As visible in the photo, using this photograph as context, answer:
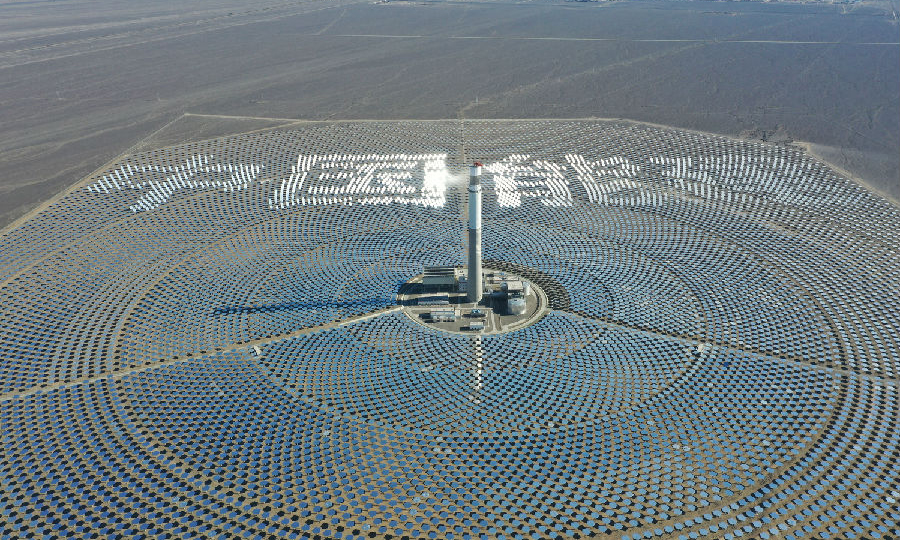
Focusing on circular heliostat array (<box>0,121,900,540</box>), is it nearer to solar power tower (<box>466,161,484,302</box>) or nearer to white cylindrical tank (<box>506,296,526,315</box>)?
white cylindrical tank (<box>506,296,526,315</box>)

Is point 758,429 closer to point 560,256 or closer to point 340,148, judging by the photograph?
point 560,256

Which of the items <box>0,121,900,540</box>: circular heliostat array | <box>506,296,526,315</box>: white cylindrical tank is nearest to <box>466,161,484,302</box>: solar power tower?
<box>506,296,526,315</box>: white cylindrical tank

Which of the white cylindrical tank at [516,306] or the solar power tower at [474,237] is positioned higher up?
the solar power tower at [474,237]

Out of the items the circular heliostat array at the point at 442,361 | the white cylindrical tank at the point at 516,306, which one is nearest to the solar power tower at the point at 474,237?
the white cylindrical tank at the point at 516,306

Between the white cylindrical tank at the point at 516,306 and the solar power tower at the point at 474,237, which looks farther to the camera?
the white cylindrical tank at the point at 516,306

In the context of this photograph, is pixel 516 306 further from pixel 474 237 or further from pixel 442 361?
pixel 442 361

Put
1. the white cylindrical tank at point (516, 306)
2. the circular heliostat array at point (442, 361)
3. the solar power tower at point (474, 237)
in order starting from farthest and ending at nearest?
the white cylindrical tank at point (516, 306) < the solar power tower at point (474, 237) < the circular heliostat array at point (442, 361)

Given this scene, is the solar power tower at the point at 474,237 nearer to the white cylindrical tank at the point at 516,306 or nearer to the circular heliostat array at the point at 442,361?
the white cylindrical tank at the point at 516,306

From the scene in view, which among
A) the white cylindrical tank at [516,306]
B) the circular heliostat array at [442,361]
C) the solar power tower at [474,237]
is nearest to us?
the circular heliostat array at [442,361]
